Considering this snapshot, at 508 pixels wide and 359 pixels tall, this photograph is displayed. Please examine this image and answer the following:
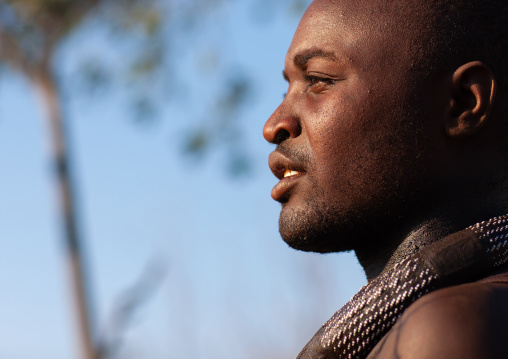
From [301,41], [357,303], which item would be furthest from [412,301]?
[301,41]

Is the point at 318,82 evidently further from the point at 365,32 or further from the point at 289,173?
the point at 289,173

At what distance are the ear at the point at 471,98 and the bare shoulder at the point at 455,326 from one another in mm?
754

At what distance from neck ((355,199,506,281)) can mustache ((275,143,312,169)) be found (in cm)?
40

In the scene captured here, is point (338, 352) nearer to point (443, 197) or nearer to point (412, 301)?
point (412, 301)

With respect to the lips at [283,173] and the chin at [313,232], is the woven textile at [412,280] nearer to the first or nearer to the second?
the chin at [313,232]

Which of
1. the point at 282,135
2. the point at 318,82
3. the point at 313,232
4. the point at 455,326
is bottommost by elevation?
the point at 455,326

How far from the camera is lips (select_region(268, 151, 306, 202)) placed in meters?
2.91

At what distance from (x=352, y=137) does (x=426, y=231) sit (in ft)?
1.39

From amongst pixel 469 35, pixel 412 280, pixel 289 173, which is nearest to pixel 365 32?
pixel 469 35

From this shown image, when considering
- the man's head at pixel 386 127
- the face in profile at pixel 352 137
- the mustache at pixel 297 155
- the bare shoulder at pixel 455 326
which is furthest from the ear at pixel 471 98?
the bare shoulder at pixel 455 326

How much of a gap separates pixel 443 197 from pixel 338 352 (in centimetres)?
67

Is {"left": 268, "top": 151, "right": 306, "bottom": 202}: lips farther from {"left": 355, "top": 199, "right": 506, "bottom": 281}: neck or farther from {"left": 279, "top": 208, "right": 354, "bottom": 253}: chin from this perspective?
{"left": 355, "top": 199, "right": 506, "bottom": 281}: neck

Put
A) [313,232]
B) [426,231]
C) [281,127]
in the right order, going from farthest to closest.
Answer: [281,127] < [313,232] < [426,231]

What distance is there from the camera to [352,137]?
2809 mm
